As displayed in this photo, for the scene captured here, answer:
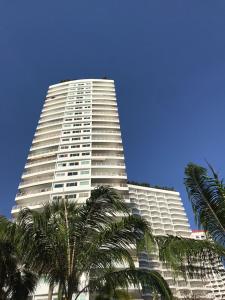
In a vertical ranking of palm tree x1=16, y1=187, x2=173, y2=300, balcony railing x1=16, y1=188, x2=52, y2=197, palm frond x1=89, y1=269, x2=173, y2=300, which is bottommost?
palm frond x1=89, y1=269, x2=173, y2=300

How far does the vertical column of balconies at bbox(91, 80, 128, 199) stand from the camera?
53.0 m

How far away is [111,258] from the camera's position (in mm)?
10938

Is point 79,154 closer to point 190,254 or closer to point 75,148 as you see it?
point 75,148

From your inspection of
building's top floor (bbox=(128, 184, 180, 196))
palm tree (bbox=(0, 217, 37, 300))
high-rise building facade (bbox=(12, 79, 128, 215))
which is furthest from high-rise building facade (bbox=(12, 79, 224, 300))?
palm tree (bbox=(0, 217, 37, 300))

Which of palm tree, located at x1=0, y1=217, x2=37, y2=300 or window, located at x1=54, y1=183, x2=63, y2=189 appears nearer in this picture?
palm tree, located at x1=0, y1=217, x2=37, y2=300

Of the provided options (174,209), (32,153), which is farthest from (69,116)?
(174,209)

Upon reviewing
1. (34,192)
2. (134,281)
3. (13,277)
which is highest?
(34,192)

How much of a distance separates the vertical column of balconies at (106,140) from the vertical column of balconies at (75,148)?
1445mm

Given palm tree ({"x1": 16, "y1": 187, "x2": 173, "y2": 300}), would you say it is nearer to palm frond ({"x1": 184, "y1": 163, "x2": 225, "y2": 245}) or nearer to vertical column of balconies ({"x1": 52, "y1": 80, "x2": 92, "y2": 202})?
palm frond ({"x1": 184, "y1": 163, "x2": 225, "y2": 245})

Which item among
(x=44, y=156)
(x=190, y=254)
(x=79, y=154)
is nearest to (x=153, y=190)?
(x=79, y=154)

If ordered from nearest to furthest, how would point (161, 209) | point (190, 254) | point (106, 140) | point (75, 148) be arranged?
point (190, 254) < point (75, 148) < point (106, 140) < point (161, 209)

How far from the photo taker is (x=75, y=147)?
59.3m

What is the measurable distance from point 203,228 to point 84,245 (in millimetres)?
4433

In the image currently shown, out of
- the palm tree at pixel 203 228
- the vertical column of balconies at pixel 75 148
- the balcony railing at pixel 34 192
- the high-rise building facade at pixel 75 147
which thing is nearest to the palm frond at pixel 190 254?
the palm tree at pixel 203 228
